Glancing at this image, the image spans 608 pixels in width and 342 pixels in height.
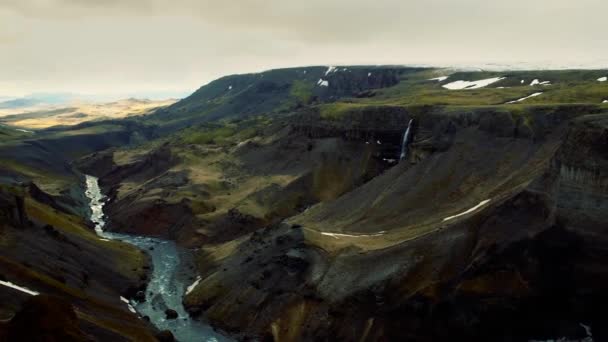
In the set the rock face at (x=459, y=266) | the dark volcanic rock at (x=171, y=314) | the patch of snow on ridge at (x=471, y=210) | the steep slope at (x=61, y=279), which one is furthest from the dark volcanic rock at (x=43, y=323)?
the patch of snow on ridge at (x=471, y=210)

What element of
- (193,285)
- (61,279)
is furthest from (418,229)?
(61,279)

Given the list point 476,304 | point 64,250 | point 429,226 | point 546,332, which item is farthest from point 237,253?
point 546,332

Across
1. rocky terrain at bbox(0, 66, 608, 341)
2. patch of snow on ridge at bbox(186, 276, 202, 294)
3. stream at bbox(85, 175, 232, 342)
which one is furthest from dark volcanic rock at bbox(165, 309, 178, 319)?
patch of snow on ridge at bbox(186, 276, 202, 294)

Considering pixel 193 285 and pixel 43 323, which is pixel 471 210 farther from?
pixel 43 323

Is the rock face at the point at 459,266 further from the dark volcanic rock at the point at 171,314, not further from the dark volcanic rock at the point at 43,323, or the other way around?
the dark volcanic rock at the point at 43,323

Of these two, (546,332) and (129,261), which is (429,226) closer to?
(546,332)

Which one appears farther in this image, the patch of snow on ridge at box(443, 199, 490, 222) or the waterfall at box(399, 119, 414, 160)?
the waterfall at box(399, 119, 414, 160)

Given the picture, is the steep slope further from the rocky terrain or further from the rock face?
the rock face
